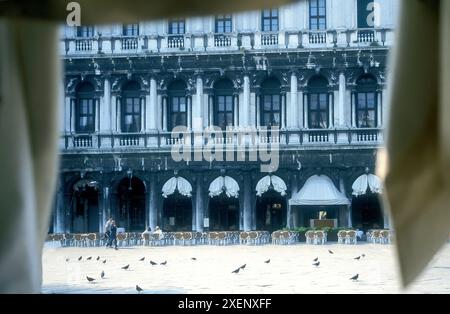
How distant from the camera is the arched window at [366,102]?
9.48m

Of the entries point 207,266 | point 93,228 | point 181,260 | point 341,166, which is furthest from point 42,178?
point 341,166

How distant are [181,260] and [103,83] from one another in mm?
4131

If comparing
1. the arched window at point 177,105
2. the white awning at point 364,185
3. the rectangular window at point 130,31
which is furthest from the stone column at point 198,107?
the white awning at point 364,185

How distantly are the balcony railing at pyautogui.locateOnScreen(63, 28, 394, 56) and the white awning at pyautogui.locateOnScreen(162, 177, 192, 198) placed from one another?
159 centimetres

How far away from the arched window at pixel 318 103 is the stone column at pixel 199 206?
1983 millimetres

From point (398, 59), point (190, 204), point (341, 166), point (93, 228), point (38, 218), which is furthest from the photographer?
point (341, 166)

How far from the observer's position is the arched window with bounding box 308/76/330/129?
1037 centimetres

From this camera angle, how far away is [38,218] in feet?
5.29

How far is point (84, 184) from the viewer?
7465mm

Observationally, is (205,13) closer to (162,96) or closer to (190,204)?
(190,204)

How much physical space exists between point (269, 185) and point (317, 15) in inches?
79.7

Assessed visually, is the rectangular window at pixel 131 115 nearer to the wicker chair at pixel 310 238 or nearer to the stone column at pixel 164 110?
the stone column at pixel 164 110

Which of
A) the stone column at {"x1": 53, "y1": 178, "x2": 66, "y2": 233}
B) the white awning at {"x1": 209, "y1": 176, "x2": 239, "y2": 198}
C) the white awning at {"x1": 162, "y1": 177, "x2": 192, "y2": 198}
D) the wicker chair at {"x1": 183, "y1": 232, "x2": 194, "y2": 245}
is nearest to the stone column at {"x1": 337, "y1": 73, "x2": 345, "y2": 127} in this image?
the white awning at {"x1": 209, "y1": 176, "x2": 239, "y2": 198}

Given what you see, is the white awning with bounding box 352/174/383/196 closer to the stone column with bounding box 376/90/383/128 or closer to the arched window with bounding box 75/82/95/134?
the stone column with bounding box 376/90/383/128
